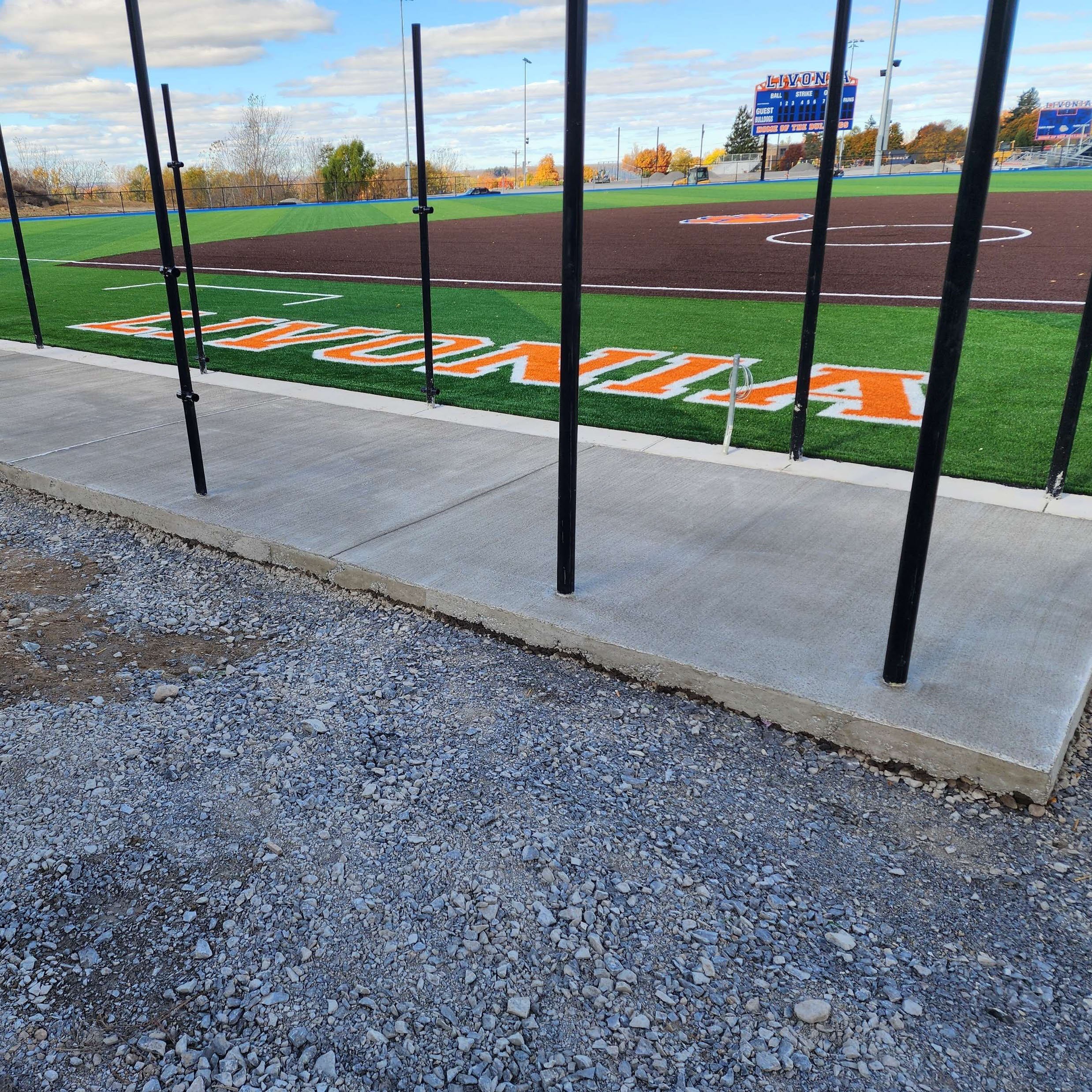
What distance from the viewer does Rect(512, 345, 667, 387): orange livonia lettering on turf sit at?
869 centimetres

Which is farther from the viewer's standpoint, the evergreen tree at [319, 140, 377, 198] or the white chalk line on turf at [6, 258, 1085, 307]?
the evergreen tree at [319, 140, 377, 198]

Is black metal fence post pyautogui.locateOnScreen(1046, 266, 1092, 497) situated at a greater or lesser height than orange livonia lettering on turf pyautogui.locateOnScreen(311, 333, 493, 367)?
greater

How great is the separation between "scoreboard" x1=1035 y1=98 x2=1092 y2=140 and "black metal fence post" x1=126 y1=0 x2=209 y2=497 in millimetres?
111599

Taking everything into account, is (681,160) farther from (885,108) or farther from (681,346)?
(681,346)

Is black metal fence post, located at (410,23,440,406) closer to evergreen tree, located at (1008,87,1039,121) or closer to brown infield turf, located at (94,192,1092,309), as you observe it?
brown infield turf, located at (94,192,1092,309)

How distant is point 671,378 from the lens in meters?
8.63

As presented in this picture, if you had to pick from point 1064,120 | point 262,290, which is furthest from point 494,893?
point 1064,120

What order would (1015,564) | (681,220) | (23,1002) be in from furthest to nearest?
(681,220) → (1015,564) → (23,1002)

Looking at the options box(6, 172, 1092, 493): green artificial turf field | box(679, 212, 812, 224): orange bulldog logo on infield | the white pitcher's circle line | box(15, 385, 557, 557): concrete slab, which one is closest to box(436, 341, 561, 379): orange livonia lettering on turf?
box(6, 172, 1092, 493): green artificial turf field

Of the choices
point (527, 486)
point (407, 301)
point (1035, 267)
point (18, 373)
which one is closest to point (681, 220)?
point (1035, 267)

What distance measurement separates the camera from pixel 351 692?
3.69m

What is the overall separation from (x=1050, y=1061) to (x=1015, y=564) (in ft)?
9.13

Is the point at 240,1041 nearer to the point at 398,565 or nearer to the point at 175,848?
the point at 175,848

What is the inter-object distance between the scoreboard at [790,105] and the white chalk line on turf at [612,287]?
6575 cm
